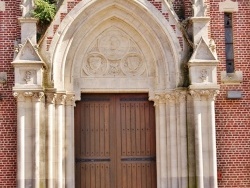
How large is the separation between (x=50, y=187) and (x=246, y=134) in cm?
526

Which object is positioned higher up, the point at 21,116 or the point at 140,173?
the point at 21,116

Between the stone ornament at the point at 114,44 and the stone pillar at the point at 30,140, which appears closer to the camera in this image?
the stone pillar at the point at 30,140

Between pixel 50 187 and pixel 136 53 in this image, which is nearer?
pixel 50 187

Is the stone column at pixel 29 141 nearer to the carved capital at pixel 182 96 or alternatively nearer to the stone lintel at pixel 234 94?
the carved capital at pixel 182 96

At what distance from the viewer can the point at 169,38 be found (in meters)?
14.6

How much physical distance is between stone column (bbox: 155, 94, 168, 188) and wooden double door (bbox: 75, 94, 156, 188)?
292 millimetres

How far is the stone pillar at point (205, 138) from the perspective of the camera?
1386 centimetres

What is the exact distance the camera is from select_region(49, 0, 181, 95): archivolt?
1446cm

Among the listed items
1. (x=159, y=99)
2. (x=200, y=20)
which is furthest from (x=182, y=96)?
(x=200, y=20)

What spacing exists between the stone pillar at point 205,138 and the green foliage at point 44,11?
4092 mm

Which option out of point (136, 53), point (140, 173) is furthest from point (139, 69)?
point (140, 173)

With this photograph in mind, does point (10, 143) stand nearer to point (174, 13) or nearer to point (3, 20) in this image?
point (3, 20)

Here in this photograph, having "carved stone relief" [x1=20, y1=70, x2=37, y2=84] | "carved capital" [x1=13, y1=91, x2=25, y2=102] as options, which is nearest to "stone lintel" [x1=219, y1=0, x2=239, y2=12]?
"carved stone relief" [x1=20, y1=70, x2=37, y2=84]

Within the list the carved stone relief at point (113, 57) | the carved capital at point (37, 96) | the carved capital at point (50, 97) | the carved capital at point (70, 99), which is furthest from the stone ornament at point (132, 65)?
the carved capital at point (37, 96)
